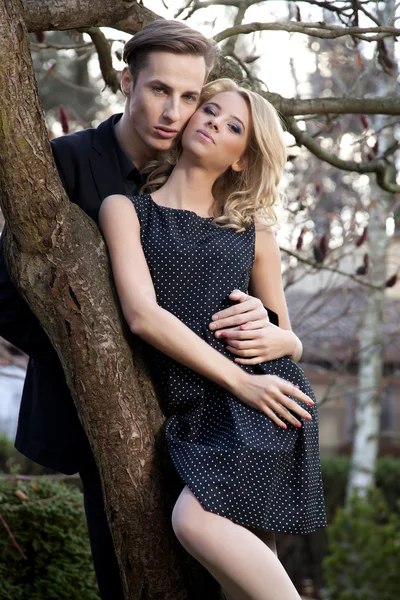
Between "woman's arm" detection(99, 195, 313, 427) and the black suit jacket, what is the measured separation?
0.76ft

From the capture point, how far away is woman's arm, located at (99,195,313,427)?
2.23 meters

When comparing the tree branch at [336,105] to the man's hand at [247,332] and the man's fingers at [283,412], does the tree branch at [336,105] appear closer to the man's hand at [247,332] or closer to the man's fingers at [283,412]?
the man's hand at [247,332]

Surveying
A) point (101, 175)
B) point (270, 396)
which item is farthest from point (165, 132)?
point (270, 396)

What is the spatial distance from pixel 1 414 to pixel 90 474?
1301cm

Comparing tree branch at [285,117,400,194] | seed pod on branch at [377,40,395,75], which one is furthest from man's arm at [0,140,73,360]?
seed pod on branch at [377,40,395,75]

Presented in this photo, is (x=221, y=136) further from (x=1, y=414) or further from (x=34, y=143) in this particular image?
(x=1, y=414)

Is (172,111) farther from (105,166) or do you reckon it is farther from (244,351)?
(244,351)

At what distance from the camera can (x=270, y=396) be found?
230 cm

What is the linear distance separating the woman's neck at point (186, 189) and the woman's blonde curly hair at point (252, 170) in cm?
7

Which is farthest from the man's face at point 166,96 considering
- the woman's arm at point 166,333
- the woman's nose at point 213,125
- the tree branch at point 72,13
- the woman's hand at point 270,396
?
the woman's hand at point 270,396

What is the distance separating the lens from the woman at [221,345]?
2.11 meters

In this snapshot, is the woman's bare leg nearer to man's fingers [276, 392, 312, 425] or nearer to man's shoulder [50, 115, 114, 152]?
man's fingers [276, 392, 312, 425]


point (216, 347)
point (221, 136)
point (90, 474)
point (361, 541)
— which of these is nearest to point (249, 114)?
point (221, 136)

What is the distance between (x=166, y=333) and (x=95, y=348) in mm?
201
